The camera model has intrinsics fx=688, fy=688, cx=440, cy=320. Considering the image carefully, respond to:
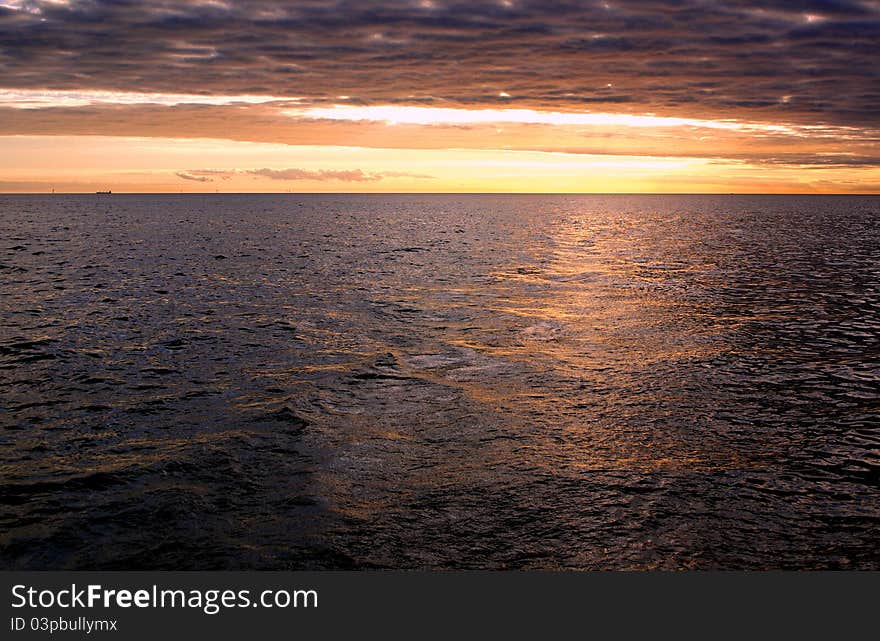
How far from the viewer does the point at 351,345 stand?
23719 mm

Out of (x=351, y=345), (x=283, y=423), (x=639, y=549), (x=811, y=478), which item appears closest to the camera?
(x=639, y=549)

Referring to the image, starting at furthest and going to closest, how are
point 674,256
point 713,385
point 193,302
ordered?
point 674,256, point 193,302, point 713,385

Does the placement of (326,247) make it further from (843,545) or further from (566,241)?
(843,545)

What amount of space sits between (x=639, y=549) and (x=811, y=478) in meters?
4.71

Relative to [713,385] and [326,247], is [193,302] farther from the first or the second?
[326,247]

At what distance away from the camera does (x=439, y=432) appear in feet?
49.3

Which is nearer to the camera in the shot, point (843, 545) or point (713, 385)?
point (843, 545)

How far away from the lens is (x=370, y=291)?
37062 mm

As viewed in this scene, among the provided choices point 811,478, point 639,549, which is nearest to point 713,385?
point 811,478

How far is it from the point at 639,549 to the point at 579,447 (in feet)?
13.2

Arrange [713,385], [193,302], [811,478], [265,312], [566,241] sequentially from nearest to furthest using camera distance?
[811,478]
[713,385]
[265,312]
[193,302]
[566,241]

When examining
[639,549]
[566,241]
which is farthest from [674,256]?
[639,549]

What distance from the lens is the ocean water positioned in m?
10.5

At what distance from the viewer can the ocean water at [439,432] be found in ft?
34.3
